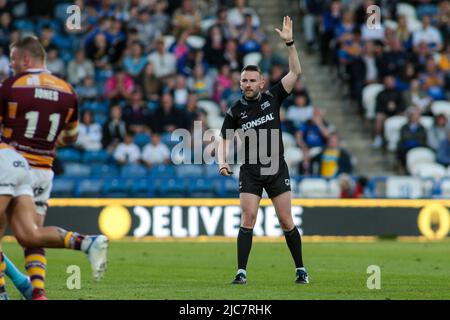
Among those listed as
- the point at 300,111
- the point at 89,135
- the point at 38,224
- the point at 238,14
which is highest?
the point at 238,14

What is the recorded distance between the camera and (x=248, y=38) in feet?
86.3

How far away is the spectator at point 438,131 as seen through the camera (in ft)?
81.5

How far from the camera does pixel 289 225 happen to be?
518 inches

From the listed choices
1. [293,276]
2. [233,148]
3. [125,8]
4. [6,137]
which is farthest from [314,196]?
[6,137]

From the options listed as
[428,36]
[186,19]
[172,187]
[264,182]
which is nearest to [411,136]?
[428,36]

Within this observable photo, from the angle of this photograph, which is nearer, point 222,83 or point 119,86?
point 119,86

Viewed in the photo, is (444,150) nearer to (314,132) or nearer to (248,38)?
(314,132)

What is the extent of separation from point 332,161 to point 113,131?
4.47m

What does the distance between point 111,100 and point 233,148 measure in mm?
3257

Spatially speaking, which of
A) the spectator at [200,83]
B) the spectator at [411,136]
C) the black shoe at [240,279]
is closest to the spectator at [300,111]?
the spectator at [200,83]

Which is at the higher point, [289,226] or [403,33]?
[403,33]

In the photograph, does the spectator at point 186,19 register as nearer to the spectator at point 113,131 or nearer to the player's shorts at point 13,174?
the spectator at point 113,131

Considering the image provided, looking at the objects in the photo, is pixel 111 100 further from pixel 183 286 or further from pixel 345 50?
pixel 183 286
